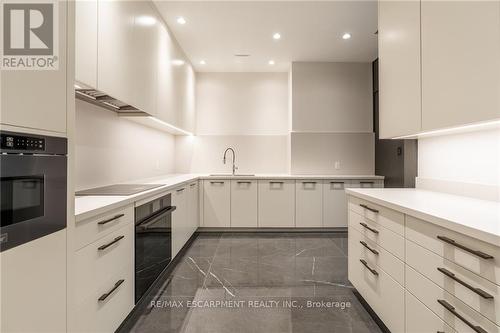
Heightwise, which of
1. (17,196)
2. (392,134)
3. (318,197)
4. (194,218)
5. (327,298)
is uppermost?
(392,134)

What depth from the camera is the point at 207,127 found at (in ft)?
14.5

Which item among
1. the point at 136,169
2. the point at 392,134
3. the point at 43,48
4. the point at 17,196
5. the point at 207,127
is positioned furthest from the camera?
the point at 207,127

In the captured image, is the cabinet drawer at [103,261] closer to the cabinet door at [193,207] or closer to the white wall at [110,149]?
the white wall at [110,149]

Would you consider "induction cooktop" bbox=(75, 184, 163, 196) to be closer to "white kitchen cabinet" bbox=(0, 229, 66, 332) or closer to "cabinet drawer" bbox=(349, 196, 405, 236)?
"white kitchen cabinet" bbox=(0, 229, 66, 332)

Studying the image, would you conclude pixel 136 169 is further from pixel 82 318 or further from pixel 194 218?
pixel 82 318

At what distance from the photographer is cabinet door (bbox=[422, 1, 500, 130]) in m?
1.13

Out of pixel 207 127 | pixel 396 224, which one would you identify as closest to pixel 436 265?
pixel 396 224

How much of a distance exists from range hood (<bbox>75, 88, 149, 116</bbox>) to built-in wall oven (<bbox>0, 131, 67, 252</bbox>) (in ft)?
2.80

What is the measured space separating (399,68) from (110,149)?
2521 mm

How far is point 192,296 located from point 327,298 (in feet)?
3.64

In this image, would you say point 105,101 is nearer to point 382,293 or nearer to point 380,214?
point 380,214

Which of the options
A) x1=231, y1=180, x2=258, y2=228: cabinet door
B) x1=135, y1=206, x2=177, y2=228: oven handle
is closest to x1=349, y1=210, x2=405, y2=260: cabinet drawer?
x1=135, y1=206, x2=177, y2=228: oven handle

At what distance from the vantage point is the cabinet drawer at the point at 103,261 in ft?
3.89

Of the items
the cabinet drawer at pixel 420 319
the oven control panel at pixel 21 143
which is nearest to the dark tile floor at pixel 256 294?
the cabinet drawer at pixel 420 319
